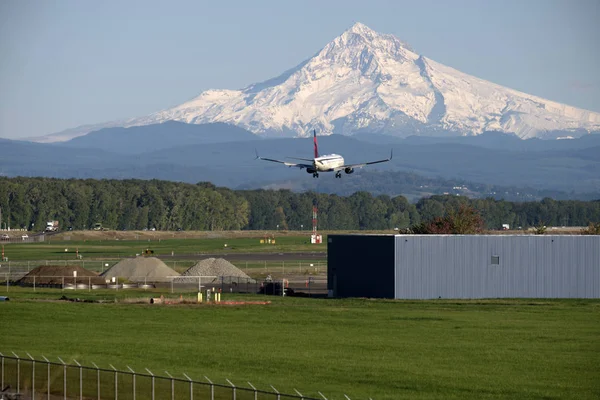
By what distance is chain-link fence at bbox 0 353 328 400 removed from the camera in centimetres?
4019

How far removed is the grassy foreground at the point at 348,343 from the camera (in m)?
50.2

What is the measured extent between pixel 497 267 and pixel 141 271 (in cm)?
3813

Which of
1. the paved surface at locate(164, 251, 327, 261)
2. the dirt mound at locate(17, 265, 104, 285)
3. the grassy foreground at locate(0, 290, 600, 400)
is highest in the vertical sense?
the paved surface at locate(164, 251, 327, 261)

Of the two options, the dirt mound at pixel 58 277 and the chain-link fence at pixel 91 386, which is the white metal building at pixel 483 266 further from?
the chain-link fence at pixel 91 386

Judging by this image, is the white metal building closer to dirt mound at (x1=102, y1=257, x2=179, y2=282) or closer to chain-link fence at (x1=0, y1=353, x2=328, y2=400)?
dirt mound at (x1=102, y1=257, x2=179, y2=282)

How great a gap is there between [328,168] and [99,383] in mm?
99909

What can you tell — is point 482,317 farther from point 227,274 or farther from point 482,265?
point 227,274

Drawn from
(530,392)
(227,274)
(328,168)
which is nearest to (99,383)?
(530,392)

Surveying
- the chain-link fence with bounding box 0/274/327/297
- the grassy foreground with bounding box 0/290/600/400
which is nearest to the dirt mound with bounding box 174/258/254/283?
the chain-link fence with bounding box 0/274/327/297

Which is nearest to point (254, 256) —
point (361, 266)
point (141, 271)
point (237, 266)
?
point (237, 266)

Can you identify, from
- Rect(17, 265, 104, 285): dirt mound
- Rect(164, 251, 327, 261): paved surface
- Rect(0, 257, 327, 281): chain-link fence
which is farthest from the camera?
Rect(164, 251, 327, 261): paved surface

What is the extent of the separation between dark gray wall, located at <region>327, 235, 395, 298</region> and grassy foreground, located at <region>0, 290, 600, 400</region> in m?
4.34

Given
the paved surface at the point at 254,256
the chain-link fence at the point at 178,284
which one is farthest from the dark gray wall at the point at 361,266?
the paved surface at the point at 254,256

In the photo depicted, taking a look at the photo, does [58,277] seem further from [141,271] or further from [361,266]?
[361,266]
